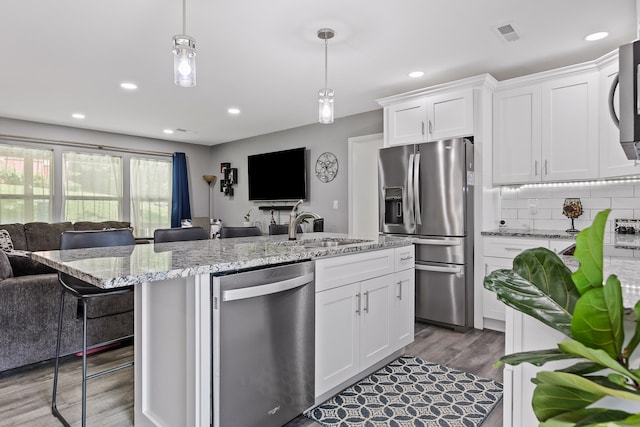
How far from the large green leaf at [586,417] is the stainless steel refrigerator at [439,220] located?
121 inches

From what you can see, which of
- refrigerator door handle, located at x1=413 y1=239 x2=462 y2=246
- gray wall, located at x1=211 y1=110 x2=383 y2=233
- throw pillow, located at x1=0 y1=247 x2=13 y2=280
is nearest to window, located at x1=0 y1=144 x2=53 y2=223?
gray wall, located at x1=211 y1=110 x2=383 y2=233

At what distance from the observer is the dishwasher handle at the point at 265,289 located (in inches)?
60.1

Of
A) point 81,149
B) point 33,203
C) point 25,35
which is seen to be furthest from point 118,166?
point 25,35

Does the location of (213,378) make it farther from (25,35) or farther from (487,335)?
(25,35)

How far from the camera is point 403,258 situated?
2701mm

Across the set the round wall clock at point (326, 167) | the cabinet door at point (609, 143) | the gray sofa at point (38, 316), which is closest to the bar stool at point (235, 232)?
the gray sofa at point (38, 316)

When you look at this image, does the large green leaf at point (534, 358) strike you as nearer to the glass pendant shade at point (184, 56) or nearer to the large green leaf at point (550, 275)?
the large green leaf at point (550, 275)

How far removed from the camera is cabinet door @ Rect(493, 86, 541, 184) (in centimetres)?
341

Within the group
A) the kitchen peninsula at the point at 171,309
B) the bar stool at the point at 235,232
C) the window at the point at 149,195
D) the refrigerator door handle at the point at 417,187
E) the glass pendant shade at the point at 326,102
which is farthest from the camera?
the window at the point at 149,195

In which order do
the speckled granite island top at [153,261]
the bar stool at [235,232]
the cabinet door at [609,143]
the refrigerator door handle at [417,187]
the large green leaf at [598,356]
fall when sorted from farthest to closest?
the refrigerator door handle at [417,187], the bar stool at [235,232], the cabinet door at [609,143], the speckled granite island top at [153,261], the large green leaf at [598,356]

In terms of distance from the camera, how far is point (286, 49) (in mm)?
3004

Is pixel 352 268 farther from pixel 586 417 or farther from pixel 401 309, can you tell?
pixel 586 417

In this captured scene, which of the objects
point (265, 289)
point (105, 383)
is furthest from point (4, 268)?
point (265, 289)

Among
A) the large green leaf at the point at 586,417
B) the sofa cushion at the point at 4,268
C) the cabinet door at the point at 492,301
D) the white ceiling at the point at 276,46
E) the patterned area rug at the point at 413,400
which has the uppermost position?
the white ceiling at the point at 276,46
